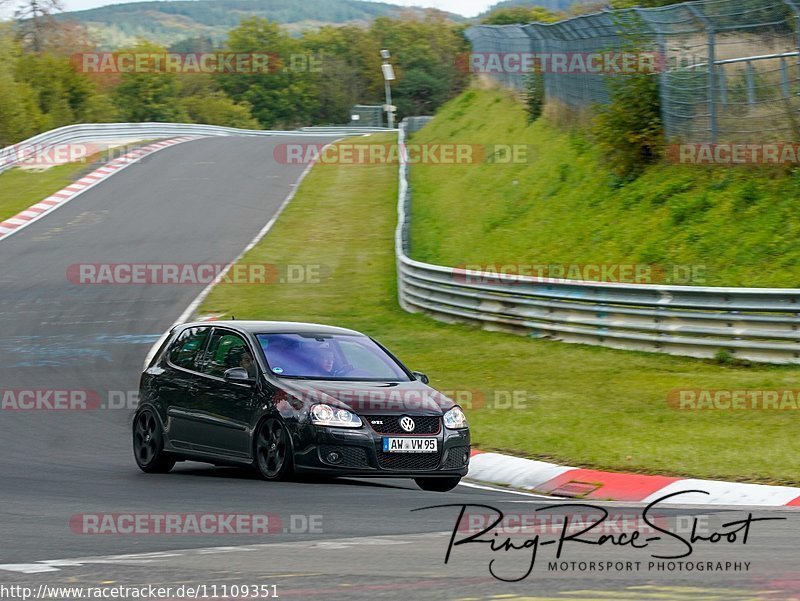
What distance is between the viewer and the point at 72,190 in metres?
41.5

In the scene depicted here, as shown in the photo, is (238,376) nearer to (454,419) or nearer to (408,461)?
(408,461)

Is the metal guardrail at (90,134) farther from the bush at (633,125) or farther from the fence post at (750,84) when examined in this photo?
the fence post at (750,84)

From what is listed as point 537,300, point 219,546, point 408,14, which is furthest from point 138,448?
point 408,14

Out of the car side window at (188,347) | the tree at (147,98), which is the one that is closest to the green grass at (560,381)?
the car side window at (188,347)

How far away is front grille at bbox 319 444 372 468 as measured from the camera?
1005 cm

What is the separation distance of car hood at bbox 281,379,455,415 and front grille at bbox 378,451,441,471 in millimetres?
343

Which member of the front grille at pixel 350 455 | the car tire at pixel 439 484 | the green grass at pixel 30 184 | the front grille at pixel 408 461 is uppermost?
the front grille at pixel 350 455

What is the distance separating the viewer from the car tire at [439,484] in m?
10.6

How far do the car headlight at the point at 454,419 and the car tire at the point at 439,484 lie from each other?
0.41 meters

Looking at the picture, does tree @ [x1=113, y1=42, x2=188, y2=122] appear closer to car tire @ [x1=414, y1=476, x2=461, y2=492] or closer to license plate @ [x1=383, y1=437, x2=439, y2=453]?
car tire @ [x1=414, y1=476, x2=461, y2=492]

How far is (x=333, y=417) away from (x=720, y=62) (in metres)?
14.4

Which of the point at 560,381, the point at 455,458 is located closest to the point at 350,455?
the point at 455,458

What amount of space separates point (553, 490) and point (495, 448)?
74.5 inches

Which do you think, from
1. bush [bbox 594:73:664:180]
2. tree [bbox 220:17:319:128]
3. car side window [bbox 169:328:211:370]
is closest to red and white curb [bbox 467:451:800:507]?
car side window [bbox 169:328:211:370]
